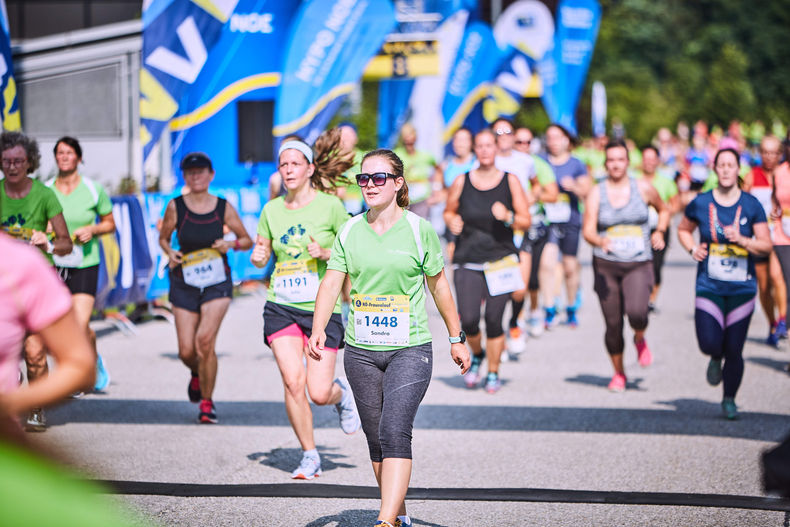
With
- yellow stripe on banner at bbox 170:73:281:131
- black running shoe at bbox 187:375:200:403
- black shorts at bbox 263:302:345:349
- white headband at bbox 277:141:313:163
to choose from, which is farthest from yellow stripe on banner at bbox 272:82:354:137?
black shorts at bbox 263:302:345:349

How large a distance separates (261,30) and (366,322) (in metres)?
7.82

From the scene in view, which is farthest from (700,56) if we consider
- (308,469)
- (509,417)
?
(308,469)

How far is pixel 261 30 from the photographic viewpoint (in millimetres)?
12383

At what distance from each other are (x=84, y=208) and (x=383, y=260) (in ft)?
12.1

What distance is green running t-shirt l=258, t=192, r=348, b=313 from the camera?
6680mm

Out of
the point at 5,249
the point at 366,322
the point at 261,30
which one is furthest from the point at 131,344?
the point at 5,249

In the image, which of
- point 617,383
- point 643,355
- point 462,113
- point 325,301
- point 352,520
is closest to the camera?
point 325,301

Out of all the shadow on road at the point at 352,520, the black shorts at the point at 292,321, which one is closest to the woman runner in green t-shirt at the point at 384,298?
the shadow on road at the point at 352,520

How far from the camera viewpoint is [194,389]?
→ 8188mm

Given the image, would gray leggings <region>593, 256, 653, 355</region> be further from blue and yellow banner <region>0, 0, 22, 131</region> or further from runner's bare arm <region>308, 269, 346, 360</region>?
blue and yellow banner <region>0, 0, 22, 131</region>

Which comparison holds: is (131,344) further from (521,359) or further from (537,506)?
(537,506)

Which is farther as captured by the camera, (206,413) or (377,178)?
(206,413)

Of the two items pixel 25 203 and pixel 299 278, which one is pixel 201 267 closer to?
pixel 25 203

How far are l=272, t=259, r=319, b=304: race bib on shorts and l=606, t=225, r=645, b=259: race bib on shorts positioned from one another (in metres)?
3.11
